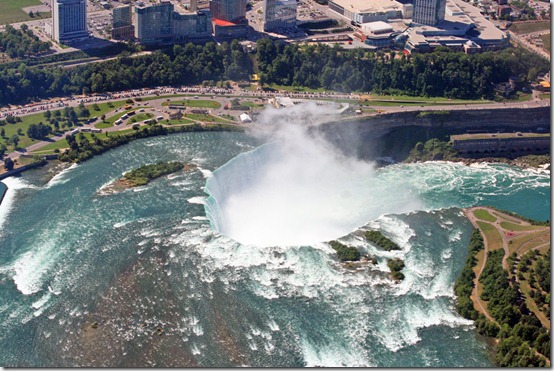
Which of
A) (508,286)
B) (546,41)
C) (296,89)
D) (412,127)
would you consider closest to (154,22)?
(296,89)

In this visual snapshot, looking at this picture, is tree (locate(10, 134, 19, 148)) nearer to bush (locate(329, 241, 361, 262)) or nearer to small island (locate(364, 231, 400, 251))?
bush (locate(329, 241, 361, 262))

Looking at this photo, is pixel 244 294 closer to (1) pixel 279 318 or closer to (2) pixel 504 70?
(1) pixel 279 318

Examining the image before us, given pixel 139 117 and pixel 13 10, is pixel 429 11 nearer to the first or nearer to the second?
pixel 139 117

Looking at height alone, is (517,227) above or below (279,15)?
below

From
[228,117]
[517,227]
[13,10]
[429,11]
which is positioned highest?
[429,11]

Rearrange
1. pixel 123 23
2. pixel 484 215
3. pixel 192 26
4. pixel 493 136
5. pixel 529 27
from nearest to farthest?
pixel 484 215
pixel 493 136
pixel 123 23
pixel 192 26
pixel 529 27

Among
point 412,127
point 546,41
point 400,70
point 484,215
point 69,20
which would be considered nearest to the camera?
point 484,215

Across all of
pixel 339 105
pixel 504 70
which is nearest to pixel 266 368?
pixel 339 105
